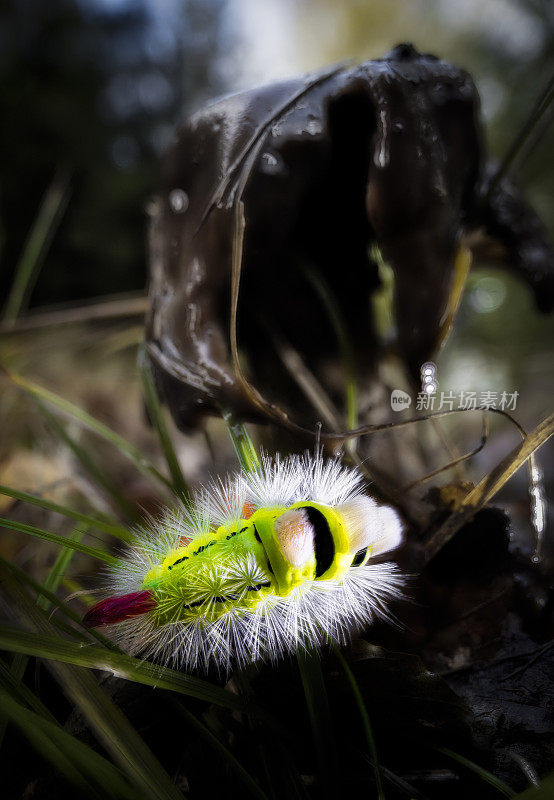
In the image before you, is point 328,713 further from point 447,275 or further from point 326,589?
point 447,275

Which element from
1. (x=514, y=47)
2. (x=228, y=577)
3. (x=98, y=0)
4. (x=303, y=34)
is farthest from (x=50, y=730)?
(x=98, y=0)

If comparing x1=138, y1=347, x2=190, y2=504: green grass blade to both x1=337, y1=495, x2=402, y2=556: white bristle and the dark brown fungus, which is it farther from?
x1=337, y1=495, x2=402, y2=556: white bristle

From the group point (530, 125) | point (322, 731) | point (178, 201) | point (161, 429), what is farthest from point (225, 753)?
point (530, 125)

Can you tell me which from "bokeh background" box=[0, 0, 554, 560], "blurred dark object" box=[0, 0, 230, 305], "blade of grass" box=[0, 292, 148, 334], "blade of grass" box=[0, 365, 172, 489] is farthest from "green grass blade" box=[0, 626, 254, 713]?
"blurred dark object" box=[0, 0, 230, 305]


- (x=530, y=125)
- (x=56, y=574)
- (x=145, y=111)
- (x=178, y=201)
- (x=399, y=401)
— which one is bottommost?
(x=56, y=574)

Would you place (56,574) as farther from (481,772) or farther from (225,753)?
(481,772)

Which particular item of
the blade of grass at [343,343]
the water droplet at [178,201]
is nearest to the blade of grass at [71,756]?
the blade of grass at [343,343]

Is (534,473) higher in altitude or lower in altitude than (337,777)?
higher
